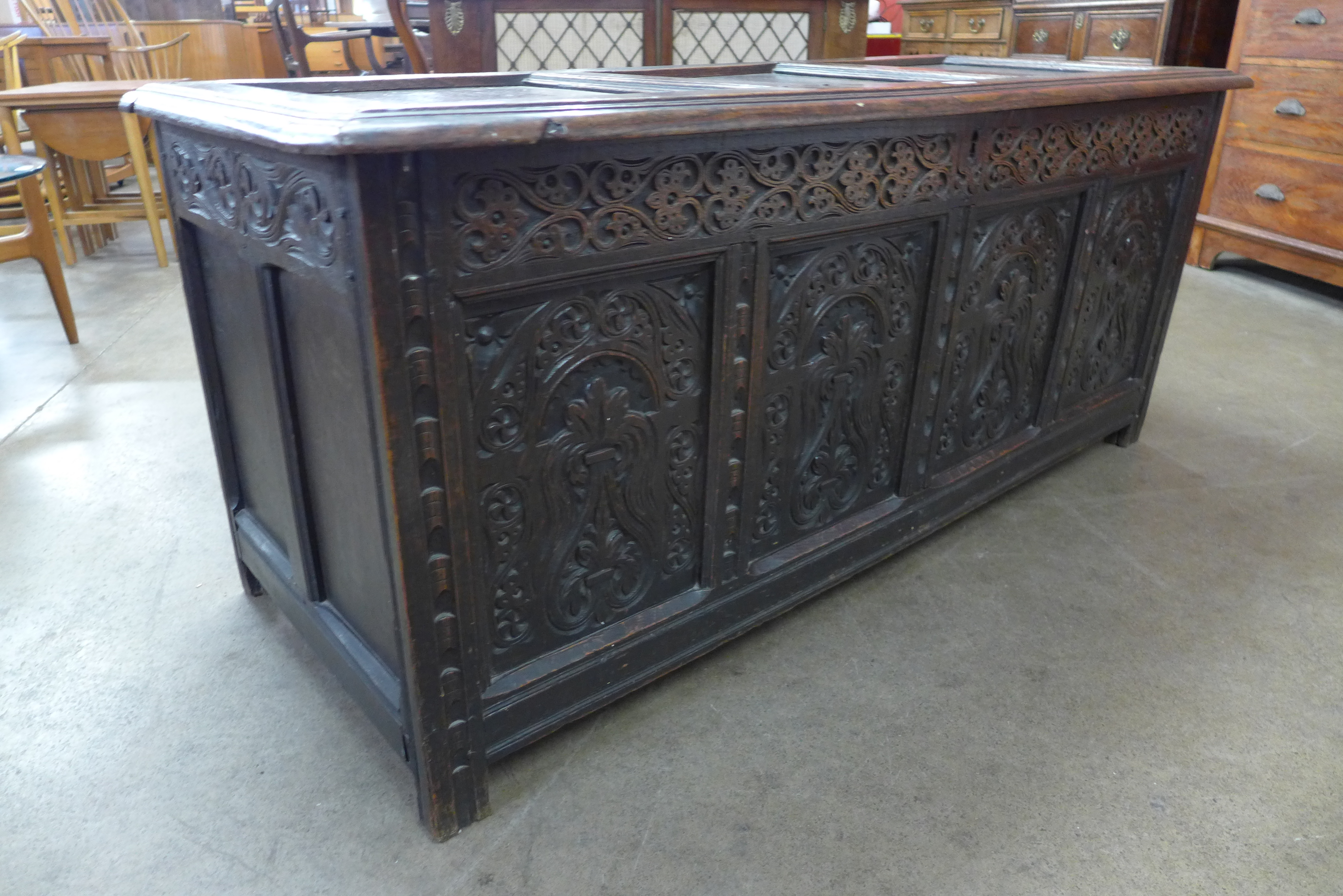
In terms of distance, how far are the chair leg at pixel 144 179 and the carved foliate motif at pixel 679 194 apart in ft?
11.0

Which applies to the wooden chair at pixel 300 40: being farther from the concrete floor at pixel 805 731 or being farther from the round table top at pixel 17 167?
the concrete floor at pixel 805 731

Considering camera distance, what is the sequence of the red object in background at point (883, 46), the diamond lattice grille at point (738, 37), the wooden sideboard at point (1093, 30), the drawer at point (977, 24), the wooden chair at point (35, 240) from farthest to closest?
the red object in background at point (883, 46) < the drawer at point (977, 24) < the wooden sideboard at point (1093, 30) < the diamond lattice grille at point (738, 37) < the wooden chair at point (35, 240)

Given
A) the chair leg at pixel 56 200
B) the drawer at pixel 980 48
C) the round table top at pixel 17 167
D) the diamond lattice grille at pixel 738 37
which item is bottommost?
the chair leg at pixel 56 200

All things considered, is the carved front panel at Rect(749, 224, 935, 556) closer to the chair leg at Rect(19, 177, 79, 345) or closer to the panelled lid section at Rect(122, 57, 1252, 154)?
the panelled lid section at Rect(122, 57, 1252, 154)

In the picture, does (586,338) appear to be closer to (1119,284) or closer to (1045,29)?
(1119,284)

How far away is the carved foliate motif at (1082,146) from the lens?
156 centimetres

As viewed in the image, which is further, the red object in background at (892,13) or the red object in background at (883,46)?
the red object in background at (892,13)

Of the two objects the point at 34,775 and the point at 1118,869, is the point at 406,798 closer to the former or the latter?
the point at 34,775

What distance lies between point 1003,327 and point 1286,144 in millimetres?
2451

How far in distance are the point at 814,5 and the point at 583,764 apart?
3.66 meters

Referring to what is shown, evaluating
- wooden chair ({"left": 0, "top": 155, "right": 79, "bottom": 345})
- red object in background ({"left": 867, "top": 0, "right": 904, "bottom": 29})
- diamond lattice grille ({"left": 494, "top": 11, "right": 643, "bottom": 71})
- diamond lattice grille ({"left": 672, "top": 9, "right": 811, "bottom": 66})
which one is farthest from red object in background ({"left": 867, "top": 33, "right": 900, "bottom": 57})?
wooden chair ({"left": 0, "top": 155, "right": 79, "bottom": 345})

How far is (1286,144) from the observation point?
3434mm

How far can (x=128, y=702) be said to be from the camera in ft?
4.74

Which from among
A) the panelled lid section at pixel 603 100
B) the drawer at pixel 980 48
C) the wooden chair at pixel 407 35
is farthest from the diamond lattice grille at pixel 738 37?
the panelled lid section at pixel 603 100
